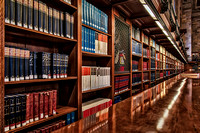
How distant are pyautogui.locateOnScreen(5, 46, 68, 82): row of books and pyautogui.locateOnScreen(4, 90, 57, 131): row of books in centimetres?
15

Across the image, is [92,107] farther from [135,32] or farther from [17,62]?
[135,32]

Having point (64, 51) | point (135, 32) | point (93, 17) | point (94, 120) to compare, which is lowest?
point (94, 120)

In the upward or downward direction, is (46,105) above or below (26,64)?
below

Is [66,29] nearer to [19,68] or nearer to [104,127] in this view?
[19,68]

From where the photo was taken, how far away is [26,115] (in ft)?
3.59

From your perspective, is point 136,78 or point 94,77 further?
point 136,78

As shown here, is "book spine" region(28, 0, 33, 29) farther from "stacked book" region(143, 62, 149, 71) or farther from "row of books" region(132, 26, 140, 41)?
"stacked book" region(143, 62, 149, 71)

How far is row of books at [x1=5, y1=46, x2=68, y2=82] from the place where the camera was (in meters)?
1.02

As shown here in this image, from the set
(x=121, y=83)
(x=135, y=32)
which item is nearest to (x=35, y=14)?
(x=121, y=83)

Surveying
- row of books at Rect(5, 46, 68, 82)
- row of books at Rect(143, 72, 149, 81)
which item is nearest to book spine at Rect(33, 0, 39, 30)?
row of books at Rect(5, 46, 68, 82)

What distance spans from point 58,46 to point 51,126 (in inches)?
35.6

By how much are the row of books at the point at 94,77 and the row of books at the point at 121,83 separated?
1.01ft

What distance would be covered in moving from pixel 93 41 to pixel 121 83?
105cm

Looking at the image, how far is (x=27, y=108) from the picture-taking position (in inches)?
43.4
